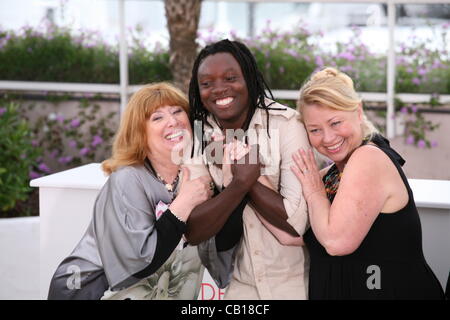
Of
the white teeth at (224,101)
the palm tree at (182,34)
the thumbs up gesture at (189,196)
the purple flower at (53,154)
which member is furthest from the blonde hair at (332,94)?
the purple flower at (53,154)

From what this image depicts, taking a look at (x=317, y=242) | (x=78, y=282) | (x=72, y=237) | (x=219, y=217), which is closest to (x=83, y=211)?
(x=72, y=237)

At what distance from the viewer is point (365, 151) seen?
7.96 ft

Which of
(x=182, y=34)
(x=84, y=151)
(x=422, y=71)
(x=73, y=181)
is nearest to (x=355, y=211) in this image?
(x=73, y=181)

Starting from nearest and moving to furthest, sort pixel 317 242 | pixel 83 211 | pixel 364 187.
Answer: pixel 364 187 < pixel 317 242 < pixel 83 211

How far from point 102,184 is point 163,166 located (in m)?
0.63

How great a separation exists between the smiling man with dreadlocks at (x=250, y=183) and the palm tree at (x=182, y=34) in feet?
11.4

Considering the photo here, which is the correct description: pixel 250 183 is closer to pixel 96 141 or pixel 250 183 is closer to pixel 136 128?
pixel 136 128

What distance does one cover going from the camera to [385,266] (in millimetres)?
2455

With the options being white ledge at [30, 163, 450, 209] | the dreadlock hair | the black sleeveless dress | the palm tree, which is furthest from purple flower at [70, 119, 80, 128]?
the black sleeveless dress

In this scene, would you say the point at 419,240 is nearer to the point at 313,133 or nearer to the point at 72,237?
the point at 313,133

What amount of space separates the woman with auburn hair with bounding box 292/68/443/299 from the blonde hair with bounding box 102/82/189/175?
612mm

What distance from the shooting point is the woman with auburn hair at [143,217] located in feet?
8.32
